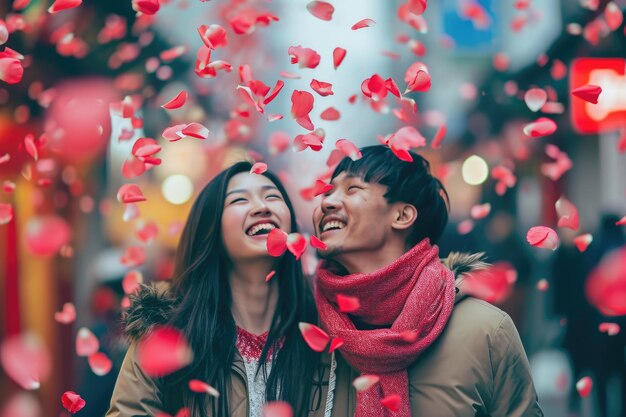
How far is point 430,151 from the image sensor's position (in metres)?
12.5

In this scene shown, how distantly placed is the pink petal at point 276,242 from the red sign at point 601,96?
636 centimetres

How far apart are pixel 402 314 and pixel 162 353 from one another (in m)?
0.96

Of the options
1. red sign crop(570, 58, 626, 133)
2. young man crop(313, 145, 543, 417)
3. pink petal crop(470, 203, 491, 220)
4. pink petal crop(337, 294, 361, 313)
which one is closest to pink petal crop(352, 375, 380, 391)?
young man crop(313, 145, 543, 417)

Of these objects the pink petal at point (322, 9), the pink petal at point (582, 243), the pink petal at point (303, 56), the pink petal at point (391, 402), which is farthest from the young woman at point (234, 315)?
the pink petal at point (582, 243)

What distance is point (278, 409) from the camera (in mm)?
2938

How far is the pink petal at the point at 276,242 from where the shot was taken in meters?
3.12

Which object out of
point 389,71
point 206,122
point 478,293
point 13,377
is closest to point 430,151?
point 389,71

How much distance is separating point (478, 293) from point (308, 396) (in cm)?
84

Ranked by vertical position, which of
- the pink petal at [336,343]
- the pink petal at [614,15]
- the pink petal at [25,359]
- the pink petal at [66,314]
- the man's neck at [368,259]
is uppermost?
the man's neck at [368,259]

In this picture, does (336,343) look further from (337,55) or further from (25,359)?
(25,359)

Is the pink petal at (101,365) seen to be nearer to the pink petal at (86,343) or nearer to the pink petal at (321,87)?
the pink petal at (86,343)

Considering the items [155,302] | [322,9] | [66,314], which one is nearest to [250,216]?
[155,302]

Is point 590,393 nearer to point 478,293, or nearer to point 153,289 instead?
point 478,293

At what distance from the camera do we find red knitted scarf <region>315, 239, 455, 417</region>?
285 centimetres
